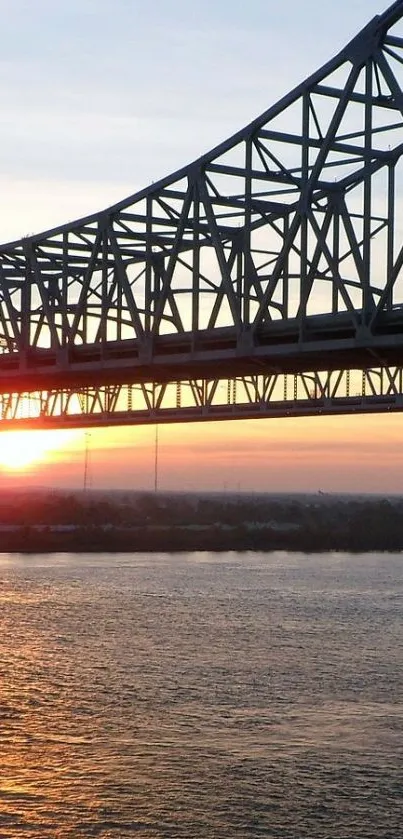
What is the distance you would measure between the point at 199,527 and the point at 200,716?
123 metres

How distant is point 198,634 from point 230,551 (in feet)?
262

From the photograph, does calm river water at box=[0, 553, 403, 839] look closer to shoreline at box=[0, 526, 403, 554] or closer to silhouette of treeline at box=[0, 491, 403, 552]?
shoreline at box=[0, 526, 403, 554]

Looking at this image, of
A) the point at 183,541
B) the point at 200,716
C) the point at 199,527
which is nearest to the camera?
the point at 200,716

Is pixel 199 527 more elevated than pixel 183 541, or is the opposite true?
pixel 199 527

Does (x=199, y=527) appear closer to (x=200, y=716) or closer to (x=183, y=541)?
(x=183, y=541)

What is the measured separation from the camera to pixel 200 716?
134 ft

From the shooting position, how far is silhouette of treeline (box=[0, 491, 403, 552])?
14038cm

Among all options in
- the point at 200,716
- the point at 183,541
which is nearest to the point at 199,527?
the point at 183,541

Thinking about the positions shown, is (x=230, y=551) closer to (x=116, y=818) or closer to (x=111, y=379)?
(x=111, y=379)

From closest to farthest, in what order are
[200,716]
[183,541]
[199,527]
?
[200,716], [183,541], [199,527]

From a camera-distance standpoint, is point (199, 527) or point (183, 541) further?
point (199, 527)

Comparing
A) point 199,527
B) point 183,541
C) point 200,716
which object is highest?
point 199,527

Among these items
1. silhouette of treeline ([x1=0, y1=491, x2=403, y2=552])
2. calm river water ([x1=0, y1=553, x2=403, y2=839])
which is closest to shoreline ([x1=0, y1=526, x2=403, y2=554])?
silhouette of treeline ([x1=0, y1=491, x2=403, y2=552])

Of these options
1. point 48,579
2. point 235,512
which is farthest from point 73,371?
point 235,512
